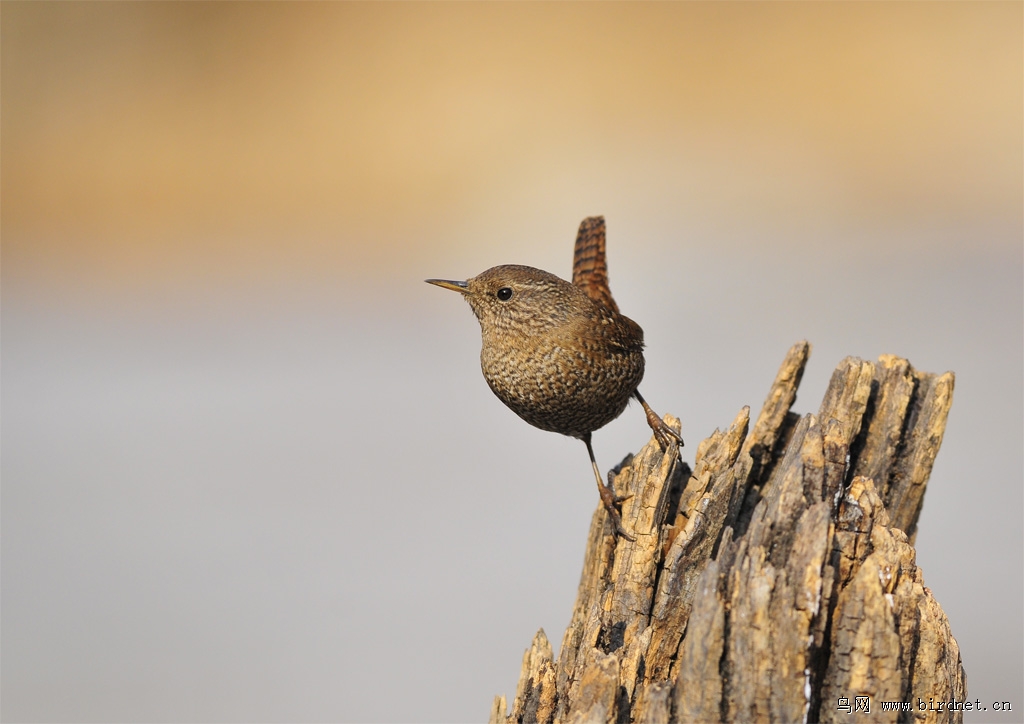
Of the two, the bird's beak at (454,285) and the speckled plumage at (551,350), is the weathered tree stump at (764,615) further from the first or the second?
the bird's beak at (454,285)

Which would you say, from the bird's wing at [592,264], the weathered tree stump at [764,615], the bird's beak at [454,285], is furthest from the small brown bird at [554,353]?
the bird's wing at [592,264]

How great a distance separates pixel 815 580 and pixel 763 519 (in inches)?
9.1

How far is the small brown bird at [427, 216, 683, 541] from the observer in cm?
342

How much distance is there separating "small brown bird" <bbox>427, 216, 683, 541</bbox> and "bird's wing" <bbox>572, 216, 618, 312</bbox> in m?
0.56

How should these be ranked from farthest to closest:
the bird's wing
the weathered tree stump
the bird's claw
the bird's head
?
the bird's wing
the bird's claw
the bird's head
the weathered tree stump

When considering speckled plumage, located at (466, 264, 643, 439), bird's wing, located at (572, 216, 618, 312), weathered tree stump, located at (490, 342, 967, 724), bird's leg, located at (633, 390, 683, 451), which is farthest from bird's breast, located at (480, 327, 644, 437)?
bird's wing, located at (572, 216, 618, 312)

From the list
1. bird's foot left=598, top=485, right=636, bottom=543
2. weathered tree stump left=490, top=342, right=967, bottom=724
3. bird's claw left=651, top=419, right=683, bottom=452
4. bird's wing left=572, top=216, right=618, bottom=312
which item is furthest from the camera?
bird's wing left=572, top=216, right=618, bottom=312

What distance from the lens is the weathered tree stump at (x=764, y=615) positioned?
7.45 ft

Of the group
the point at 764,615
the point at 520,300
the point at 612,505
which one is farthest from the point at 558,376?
the point at 764,615

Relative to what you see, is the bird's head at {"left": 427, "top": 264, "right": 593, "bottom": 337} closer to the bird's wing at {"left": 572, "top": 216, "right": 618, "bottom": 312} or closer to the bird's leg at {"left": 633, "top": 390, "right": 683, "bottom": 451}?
the bird's leg at {"left": 633, "top": 390, "right": 683, "bottom": 451}

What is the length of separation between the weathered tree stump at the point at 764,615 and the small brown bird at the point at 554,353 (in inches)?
10.2

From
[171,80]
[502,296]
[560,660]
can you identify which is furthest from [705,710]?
[171,80]

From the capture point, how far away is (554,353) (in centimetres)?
341

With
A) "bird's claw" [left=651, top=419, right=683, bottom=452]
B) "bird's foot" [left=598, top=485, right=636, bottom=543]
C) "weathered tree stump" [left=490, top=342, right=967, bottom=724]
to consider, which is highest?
"bird's claw" [left=651, top=419, right=683, bottom=452]
